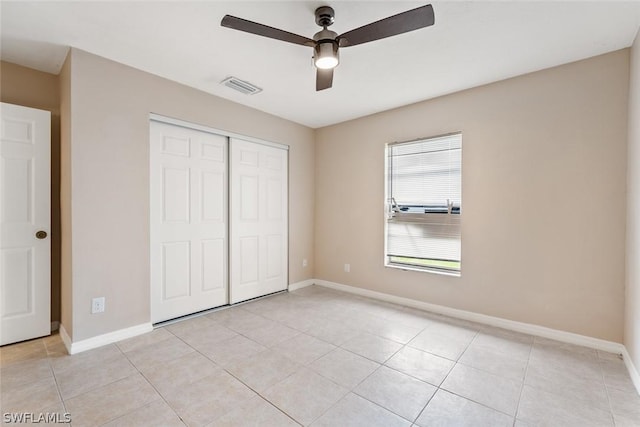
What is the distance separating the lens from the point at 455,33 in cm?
216

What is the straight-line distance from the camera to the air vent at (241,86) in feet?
9.62

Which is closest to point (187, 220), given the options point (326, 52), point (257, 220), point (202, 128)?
point (257, 220)

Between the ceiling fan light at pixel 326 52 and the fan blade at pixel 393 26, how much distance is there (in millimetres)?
61

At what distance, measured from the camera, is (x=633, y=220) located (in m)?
2.18

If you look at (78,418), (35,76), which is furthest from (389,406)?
(35,76)

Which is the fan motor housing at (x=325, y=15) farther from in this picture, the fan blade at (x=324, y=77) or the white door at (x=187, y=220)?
the white door at (x=187, y=220)

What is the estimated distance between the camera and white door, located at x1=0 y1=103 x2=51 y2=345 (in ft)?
8.14

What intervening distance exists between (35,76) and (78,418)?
9.98 feet

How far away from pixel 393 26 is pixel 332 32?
417 mm

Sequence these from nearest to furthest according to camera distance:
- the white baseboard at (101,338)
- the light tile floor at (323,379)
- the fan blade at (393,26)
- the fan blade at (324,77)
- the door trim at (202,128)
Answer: the fan blade at (393,26) < the light tile floor at (323,379) < the fan blade at (324,77) < the white baseboard at (101,338) < the door trim at (202,128)

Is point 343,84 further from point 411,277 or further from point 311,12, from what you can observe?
point 411,277

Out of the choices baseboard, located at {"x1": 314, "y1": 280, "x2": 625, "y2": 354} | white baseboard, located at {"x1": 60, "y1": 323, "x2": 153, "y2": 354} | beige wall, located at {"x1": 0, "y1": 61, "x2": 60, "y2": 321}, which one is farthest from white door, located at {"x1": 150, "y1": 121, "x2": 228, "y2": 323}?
baseboard, located at {"x1": 314, "y1": 280, "x2": 625, "y2": 354}

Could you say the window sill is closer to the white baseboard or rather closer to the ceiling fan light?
the ceiling fan light

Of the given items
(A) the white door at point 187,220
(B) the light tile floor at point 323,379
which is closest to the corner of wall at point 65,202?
(B) the light tile floor at point 323,379
